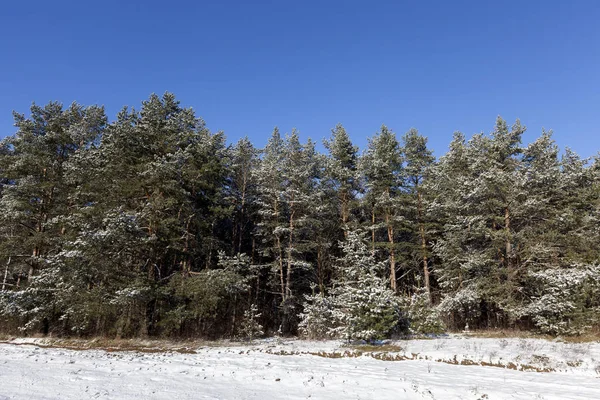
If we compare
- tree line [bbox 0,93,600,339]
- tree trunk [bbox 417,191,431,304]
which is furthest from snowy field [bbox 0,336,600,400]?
tree trunk [bbox 417,191,431,304]

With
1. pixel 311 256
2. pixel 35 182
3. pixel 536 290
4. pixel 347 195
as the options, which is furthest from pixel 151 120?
pixel 536 290

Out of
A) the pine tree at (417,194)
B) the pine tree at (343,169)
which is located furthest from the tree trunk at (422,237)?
the pine tree at (343,169)

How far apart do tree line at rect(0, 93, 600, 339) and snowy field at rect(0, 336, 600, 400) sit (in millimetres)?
3905

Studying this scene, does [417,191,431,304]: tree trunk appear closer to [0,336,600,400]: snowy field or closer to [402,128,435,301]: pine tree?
[402,128,435,301]: pine tree

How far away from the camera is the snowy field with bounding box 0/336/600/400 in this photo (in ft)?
22.6

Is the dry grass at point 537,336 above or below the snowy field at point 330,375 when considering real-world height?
above

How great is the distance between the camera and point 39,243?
20.3m

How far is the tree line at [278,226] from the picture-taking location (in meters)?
17.2

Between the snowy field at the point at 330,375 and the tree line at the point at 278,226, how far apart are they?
12.8 feet

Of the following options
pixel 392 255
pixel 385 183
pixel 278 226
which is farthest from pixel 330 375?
pixel 385 183

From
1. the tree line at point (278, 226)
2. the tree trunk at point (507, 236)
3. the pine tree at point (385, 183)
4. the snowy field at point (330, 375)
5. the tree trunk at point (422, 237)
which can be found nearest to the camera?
the snowy field at point (330, 375)

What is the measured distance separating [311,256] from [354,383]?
22470 mm

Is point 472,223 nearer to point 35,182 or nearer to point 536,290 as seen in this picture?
point 536,290

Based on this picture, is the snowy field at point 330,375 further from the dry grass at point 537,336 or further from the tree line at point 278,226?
the tree line at point 278,226
